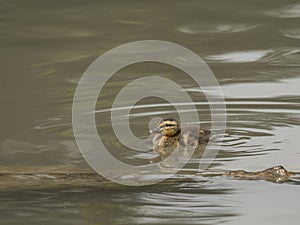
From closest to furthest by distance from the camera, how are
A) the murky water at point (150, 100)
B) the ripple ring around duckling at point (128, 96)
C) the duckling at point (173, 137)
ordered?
1. the murky water at point (150, 100)
2. the ripple ring around duckling at point (128, 96)
3. the duckling at point (173, 137)

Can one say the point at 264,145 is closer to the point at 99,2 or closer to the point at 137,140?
the point at 137,140

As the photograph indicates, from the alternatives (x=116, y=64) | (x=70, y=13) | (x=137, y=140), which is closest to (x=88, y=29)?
(x=70, y=13)

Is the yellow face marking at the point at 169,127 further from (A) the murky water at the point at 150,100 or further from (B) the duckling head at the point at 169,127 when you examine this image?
(A) the murky water at the point at 150,100

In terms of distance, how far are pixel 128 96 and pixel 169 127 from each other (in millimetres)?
878

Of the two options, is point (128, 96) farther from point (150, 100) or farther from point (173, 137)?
point (173, 137)

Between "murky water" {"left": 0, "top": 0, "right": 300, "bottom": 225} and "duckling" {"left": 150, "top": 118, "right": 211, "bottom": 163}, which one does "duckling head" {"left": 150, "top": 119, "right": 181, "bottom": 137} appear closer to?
"duckling" {"left": 150, "top": 118, "right": 211, "bottom": 163}

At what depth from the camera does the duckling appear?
504 cm

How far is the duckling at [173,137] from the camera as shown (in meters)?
5.04

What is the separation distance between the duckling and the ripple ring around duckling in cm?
10

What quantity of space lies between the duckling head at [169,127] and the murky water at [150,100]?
0.52ft

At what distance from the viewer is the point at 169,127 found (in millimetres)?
5156

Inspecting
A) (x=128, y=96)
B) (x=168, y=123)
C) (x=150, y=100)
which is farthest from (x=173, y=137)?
(x=128, y=96)

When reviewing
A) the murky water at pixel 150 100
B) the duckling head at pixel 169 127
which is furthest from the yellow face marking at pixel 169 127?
the murky water at pixel 150 100

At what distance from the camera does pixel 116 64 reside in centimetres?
680
